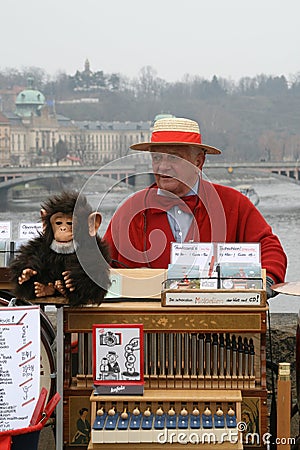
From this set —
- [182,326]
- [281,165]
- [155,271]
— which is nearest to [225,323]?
[182,326]

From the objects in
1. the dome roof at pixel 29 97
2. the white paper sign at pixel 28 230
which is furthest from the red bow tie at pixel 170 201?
the dome roof at pixel 29 97

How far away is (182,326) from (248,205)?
2.71 ft

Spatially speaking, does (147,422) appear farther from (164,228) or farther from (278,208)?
(278,208)

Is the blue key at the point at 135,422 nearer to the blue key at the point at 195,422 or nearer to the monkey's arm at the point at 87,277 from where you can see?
the blue key at the point at 195,422

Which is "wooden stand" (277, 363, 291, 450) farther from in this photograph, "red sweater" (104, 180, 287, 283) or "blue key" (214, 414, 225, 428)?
"red sweater" (104, 180, 287, 283)

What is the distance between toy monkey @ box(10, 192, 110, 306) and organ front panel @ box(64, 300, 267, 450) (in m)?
0.09

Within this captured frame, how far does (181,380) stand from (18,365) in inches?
22.3

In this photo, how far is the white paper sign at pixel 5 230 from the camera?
3160mm

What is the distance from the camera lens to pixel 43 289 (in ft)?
8.65

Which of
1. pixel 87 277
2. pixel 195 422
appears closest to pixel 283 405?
pixel 195 422

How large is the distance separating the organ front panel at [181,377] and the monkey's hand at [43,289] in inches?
3.5

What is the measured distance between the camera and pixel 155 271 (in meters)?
2.87

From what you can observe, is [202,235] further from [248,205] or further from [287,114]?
[287,114]

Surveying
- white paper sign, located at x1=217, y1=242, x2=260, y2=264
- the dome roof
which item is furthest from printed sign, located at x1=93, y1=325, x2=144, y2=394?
the dome roof
